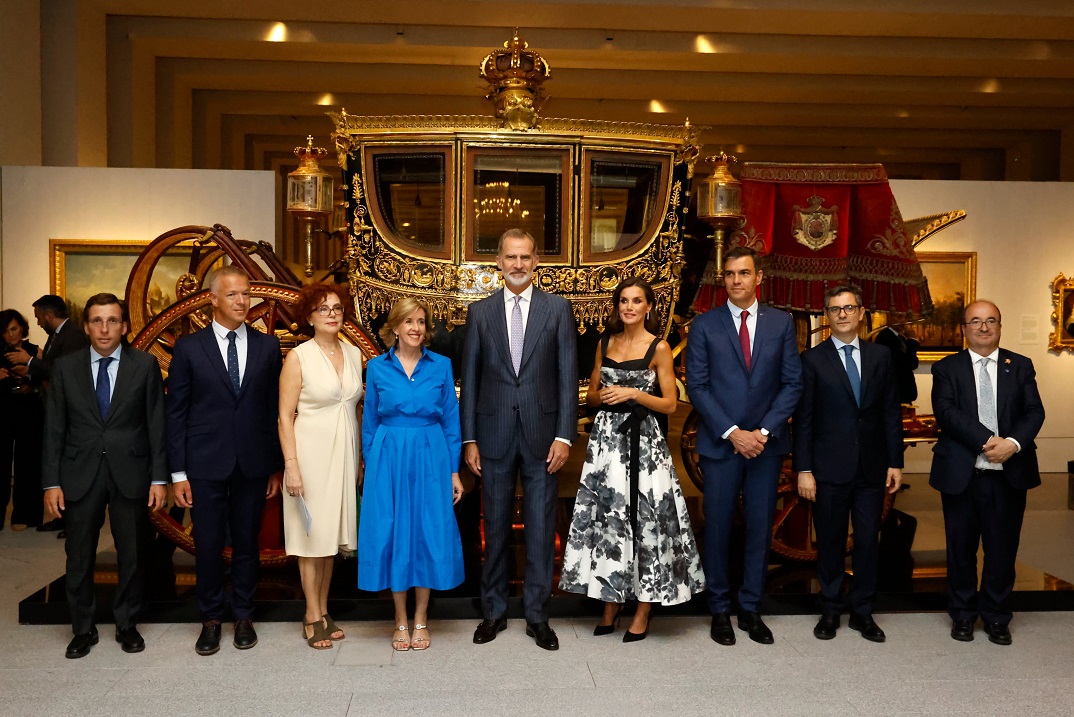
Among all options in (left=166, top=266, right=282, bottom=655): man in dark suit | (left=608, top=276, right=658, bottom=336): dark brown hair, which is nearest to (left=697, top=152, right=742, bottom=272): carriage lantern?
(left=608, top=276, right=658, bottom=336): dark brown hair

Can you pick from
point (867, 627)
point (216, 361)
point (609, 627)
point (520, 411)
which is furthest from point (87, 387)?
point (867, 627)

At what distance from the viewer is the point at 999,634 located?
12.0 feet

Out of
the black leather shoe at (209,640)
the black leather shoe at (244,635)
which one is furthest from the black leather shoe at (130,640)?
the black leather shoe at (244,635)

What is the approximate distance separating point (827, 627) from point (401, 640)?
1.73m

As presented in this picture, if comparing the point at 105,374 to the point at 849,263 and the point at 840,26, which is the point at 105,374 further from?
the point at 840,26

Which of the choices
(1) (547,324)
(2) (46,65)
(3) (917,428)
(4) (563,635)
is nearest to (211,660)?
(4) (563,635)

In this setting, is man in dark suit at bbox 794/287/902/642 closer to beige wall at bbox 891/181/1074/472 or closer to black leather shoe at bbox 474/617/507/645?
black leather shoe at bbox 474/617/507/645

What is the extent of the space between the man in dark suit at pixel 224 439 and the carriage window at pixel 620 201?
1.69m

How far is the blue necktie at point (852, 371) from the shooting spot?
3.71 metres

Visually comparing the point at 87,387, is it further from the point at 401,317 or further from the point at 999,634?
the point at 999,634

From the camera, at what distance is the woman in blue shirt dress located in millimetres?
3467

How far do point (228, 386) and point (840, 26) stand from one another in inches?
282

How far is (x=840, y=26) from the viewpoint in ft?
27.7

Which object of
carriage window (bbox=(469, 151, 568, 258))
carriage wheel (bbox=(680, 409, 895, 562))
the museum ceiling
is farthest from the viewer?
the museum ceiling
